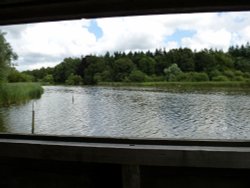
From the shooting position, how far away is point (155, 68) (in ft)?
135

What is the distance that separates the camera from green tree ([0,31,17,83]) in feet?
88.0

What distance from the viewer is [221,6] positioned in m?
2.22

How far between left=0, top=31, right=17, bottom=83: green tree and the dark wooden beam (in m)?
25.6

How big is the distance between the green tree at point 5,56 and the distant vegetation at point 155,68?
7810 mm

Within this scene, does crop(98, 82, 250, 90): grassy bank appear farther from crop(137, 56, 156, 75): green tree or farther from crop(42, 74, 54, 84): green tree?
crop(42, 74, 54, 84): green tree

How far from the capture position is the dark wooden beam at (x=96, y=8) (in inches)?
87.7

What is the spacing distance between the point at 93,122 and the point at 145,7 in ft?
62.6

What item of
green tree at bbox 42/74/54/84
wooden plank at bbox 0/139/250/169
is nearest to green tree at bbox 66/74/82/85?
green tree at bbox 42/74/54/84

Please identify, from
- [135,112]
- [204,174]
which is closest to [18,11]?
[204,174]

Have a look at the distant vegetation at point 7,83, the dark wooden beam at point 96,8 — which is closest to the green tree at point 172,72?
the distant vegetation at point 7,83

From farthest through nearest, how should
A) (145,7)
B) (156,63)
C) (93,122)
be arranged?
(156,63) → (93,122) → (145,7)

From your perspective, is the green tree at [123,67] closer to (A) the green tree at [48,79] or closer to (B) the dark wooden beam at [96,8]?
(A) the green tree at [48,79]

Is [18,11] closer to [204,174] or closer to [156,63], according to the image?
[204,174]

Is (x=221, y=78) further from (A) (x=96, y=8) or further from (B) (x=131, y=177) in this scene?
(B) (x=131, y=177)
